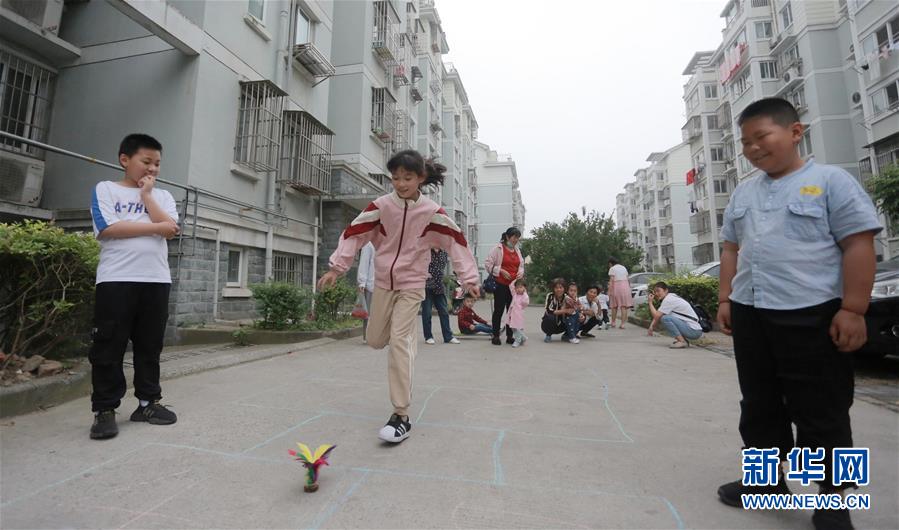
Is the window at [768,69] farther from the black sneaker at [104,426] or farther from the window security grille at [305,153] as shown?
the black sneaker at [104,426]

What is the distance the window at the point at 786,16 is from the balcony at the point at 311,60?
2825 cm

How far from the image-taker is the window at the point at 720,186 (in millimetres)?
34834

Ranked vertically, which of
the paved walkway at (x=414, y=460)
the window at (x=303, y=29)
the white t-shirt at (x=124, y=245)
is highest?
the window at (x=303, y=29)

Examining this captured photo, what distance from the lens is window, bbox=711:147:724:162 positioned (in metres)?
35.7

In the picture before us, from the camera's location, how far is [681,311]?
6664 mm

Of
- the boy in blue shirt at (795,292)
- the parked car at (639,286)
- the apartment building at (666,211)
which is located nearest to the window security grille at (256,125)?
the boy in blue shirt at (795,292)

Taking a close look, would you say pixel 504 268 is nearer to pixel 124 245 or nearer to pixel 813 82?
pixel 124 245

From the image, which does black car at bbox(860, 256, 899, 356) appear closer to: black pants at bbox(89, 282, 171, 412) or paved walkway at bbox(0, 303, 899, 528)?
paved walkway at bbox(0, 303, 899, 528)

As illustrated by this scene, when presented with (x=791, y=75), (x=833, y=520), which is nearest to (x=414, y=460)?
(x=833, y=520)

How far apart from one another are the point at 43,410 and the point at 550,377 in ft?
13.2

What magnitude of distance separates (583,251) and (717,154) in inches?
816

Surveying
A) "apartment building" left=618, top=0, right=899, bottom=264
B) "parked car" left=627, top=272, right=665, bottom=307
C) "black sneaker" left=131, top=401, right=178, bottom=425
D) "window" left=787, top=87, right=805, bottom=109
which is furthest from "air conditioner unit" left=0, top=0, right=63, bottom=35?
"window" left=787, top=87, right=805, bottom=109

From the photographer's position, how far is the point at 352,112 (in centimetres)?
1342

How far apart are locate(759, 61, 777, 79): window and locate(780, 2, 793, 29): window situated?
2157 mm
